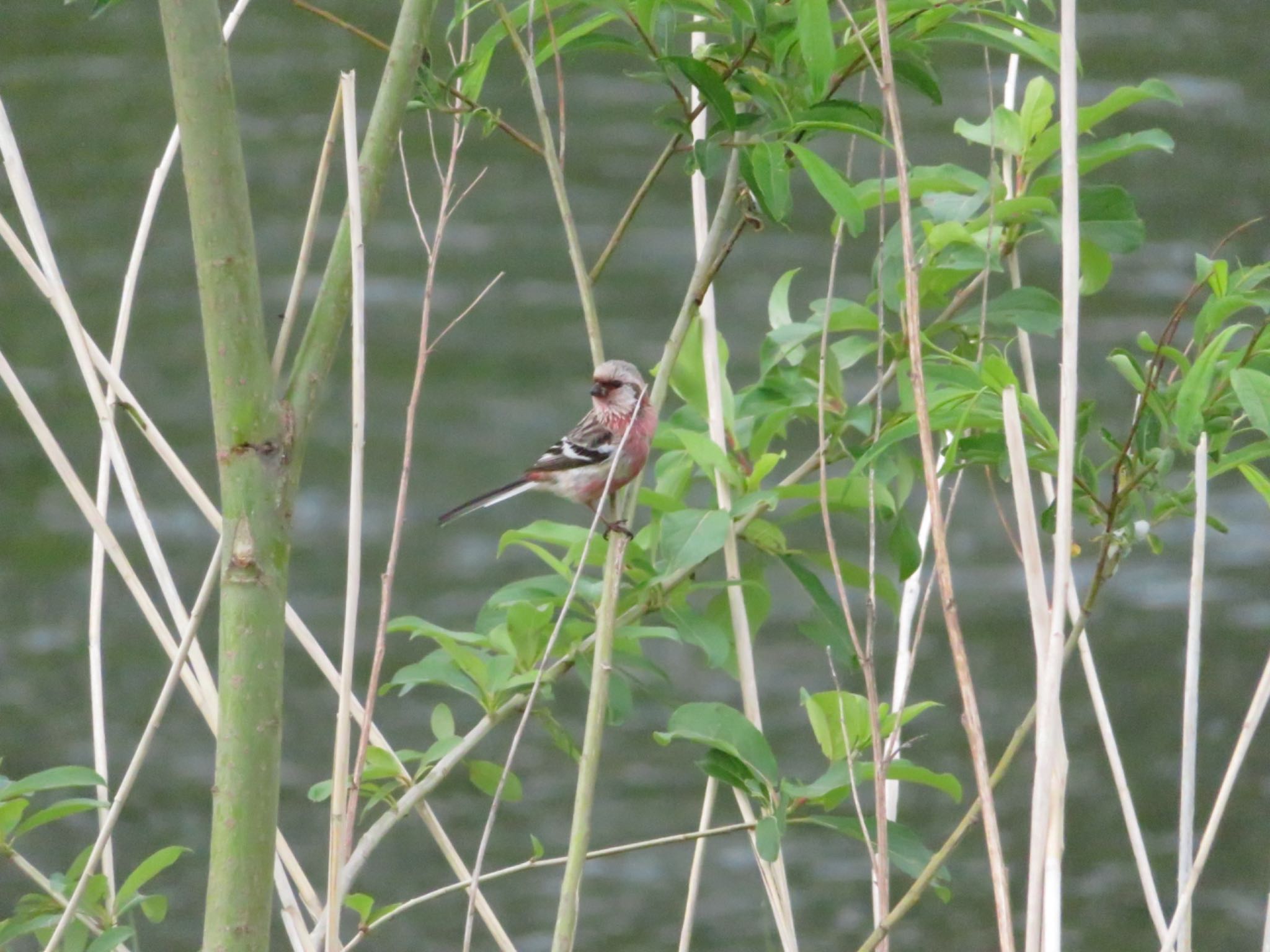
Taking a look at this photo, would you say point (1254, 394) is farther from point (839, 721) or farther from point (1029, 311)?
point (839, 721)

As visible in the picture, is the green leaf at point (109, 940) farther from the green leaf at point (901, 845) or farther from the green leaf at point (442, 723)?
the green leaf at point (901, 845)

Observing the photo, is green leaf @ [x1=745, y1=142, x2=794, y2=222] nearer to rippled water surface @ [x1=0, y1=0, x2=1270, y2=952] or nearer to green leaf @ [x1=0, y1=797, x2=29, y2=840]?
green leaf @ [x1=0, y1=797, x2=29, y2=840]

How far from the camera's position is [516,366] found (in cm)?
809

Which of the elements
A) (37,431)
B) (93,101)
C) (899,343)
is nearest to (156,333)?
(93,101)

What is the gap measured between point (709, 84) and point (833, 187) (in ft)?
0.66

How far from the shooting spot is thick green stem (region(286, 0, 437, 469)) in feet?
5.96

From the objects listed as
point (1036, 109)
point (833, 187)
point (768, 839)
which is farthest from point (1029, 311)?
point (768, 839)

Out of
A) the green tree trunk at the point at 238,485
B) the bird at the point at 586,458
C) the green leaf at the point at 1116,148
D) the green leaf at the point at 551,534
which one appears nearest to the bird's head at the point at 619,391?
the bird at the point at 586,458

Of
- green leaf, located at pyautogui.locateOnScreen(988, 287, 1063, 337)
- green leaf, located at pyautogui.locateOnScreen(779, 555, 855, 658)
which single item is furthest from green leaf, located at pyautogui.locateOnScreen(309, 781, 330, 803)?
green leaf, located at pyautogui.locateOnScreen(988, 287, 1063, 337)

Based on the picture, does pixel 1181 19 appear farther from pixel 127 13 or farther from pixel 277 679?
pixel 277 679

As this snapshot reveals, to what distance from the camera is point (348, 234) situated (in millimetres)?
1899

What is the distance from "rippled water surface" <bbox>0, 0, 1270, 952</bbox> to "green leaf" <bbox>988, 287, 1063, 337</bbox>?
4005 mm

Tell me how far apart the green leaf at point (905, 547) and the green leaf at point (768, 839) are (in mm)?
402

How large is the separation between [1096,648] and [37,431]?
5.58 m
